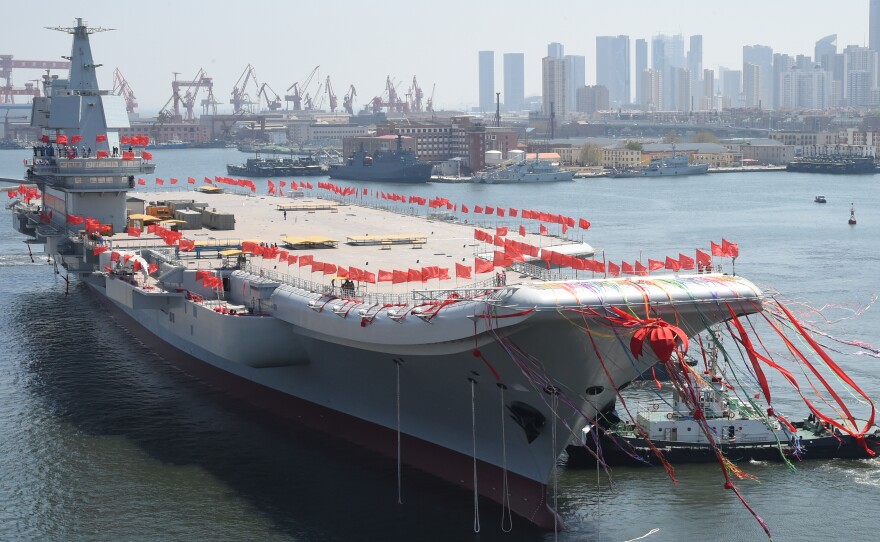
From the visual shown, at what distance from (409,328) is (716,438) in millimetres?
8532

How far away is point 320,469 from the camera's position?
26188 mm

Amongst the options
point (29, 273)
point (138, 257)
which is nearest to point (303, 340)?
point (138, 257)

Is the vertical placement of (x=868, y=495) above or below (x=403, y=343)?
below

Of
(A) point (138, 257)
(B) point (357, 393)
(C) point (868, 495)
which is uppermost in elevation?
(A) point (138, 257)

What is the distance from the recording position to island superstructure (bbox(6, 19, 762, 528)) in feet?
71.3

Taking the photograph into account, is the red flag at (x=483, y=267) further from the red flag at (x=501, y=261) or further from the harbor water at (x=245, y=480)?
the harbor water at (x=245, y=480)

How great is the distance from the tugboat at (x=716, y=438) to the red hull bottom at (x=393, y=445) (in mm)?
3862

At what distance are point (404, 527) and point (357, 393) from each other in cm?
451

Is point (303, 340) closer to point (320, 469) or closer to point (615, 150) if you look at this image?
point (320, 469)

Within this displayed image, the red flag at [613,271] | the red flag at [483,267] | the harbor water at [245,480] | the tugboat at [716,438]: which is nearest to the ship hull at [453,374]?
the harbor water at [245,480]

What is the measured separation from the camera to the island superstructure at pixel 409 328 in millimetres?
21734

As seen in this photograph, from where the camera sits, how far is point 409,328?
23359mm

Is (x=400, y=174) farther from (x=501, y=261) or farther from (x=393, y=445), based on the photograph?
(x=393, y=445)

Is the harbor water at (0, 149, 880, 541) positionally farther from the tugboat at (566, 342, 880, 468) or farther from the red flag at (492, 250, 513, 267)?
the red flag at (492, 250, 513, 267)
